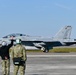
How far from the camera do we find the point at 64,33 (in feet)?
237

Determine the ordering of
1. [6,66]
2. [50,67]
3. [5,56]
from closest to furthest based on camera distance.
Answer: [5,56] < [6,66] < [50,67]

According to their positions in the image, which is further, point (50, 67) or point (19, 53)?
point (50, 67)

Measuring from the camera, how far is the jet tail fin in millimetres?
71500

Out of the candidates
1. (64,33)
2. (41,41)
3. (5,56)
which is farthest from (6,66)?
(64,33)

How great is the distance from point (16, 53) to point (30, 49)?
5331cm

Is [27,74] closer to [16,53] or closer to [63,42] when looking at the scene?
[16,53]

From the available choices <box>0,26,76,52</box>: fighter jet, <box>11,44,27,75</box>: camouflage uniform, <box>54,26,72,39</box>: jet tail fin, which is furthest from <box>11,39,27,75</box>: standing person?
<box>54,26,72,39</box>: jet tail fin

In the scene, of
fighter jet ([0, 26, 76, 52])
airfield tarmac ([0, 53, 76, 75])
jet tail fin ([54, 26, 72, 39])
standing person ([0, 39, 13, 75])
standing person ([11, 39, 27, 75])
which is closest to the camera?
standing person ([11, 39, 27, 75])

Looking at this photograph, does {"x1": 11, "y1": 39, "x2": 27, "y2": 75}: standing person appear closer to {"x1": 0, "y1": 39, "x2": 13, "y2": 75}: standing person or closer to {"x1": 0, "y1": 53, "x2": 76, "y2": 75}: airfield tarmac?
{"x1": 0, "y1": 39, "x2": 13, "y2": 75}: standing person

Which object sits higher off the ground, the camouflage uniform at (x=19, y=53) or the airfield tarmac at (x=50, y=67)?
the camouflage uniform at (x=19, y=53)

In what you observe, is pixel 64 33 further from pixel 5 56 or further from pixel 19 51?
pixel 19 51

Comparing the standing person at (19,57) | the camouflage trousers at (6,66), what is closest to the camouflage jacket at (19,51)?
the standing person at (19,57)

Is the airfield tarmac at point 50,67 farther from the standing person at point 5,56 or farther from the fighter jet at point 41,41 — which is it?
the fighter jet at point 41,41

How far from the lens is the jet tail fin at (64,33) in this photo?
2815 inches
